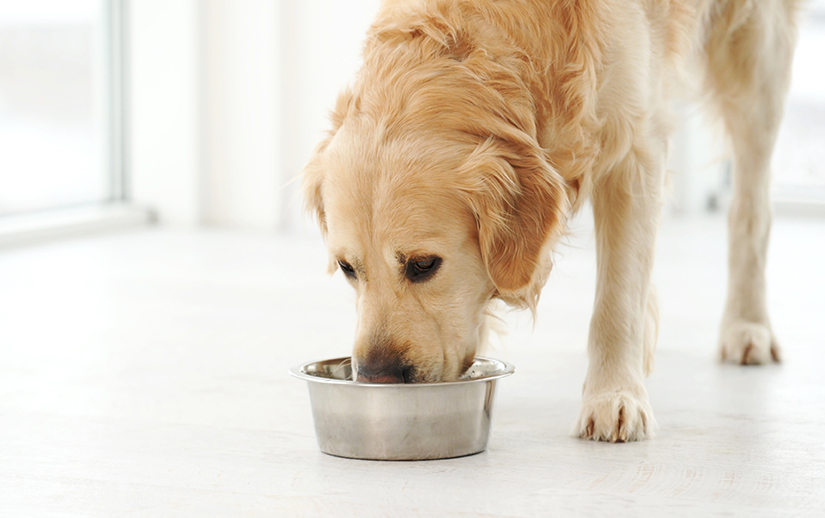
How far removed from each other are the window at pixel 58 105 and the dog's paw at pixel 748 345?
13.5 ft

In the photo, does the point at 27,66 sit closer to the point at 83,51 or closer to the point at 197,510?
the point at 83,51

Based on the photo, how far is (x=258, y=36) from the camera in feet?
20.1

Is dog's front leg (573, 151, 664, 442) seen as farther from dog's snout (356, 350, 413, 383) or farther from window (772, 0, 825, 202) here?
window (772, 0, 825, 202)

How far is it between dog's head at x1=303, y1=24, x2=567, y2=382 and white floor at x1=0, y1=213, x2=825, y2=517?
25cm

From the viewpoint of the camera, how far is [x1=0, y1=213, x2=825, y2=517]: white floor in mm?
1738

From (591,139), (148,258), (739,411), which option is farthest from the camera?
(148,258)

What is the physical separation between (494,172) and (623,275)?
0.51m

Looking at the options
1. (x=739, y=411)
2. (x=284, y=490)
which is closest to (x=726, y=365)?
(x=739, y=411)

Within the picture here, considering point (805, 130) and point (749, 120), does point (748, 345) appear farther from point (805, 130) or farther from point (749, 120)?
point (805, 130)

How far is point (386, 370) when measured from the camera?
194 centimetres

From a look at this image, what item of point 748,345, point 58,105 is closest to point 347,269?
point 748,345

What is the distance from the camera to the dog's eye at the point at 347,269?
203cm

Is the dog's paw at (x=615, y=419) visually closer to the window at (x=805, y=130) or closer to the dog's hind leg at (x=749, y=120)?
the dog's hind leg at (x=749, y=120)

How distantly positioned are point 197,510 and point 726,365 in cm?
180
